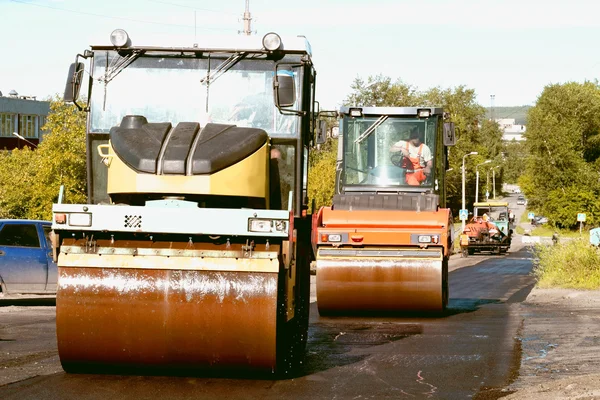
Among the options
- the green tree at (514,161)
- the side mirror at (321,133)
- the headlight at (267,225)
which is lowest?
the headlight at (267,225)

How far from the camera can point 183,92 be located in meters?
10.4

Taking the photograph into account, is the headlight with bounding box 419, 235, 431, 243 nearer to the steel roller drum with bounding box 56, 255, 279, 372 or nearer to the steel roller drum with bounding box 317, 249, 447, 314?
the steel roller drum with bounding box 317, 249, 447, 314

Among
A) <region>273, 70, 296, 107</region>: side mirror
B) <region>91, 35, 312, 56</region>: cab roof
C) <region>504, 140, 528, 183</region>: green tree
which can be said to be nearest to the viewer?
<region>273, 70, 296, 107</region>: side mirror

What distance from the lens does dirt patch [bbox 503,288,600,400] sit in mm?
8742

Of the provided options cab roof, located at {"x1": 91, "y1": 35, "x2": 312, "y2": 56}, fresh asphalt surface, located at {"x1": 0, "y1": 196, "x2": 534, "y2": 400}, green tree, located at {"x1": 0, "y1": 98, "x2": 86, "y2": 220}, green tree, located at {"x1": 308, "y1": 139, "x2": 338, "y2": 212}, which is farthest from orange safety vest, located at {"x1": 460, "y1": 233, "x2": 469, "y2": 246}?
cab roof, located at {"x1": 91, "y1": 35, "x2": 312, "y2": 56}

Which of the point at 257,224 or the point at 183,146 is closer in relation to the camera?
the point at 257,224

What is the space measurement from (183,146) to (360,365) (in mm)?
3028

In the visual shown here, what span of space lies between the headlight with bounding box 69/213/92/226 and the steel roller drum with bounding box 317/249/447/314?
7.29 metres

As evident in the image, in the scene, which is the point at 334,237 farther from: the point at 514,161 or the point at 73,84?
the point at 514,161

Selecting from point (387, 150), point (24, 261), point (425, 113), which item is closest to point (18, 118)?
point (24, 261)

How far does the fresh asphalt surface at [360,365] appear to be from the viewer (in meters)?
8.68

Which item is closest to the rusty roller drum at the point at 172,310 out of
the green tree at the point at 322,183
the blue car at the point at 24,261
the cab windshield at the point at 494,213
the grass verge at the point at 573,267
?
the blue car at the point at 24,261

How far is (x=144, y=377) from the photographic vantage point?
9289 millimetres

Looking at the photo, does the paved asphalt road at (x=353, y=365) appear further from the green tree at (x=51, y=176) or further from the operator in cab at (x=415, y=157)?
the green tree at (x=51, y=176)
